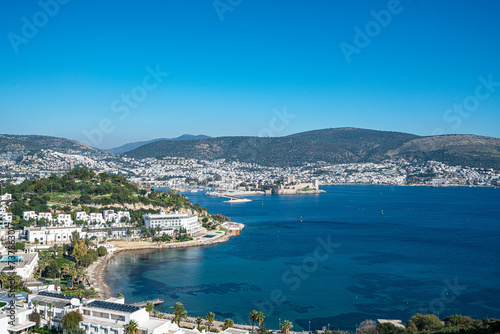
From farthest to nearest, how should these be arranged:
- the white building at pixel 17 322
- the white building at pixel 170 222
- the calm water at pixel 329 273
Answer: the white building at pixel 170 222 → the calm water at pixel 329 273 → the white building at pixel 17 322

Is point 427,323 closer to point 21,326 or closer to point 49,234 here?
point 21,326

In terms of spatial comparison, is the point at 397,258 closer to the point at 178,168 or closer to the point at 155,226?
the point at 155,226

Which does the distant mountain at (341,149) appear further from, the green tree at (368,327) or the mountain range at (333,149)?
the green tree at (368,327)

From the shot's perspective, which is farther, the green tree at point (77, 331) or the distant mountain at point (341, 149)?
the distant mountain at point (341, 149)

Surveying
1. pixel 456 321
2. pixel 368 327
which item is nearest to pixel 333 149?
pixel 456 321

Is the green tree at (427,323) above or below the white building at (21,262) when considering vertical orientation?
below

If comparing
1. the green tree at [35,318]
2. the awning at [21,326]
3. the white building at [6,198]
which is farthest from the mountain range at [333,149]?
the awning at [21,326]

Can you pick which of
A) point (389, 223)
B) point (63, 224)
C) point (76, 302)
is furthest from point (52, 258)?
point (389, 223)

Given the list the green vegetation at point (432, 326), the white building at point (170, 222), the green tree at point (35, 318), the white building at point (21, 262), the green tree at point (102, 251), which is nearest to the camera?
the green tree at point (35, 318)
